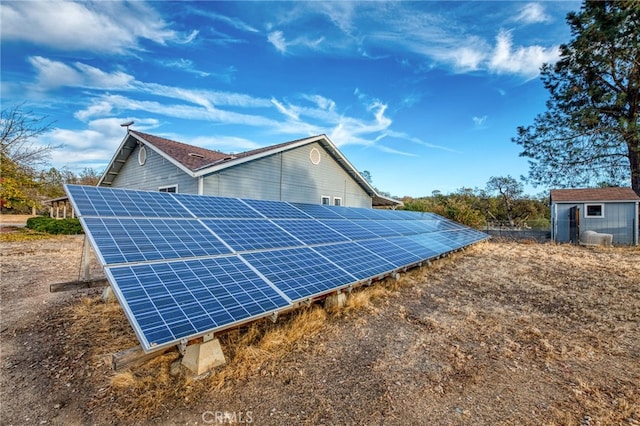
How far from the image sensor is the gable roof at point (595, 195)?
54.0 feet

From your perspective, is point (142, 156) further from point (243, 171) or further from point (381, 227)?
point (381, 227)

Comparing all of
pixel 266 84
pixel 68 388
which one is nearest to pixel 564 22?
pixel 266 84

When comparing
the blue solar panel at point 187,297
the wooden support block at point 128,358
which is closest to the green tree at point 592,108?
the blue solar panel at point 187,297

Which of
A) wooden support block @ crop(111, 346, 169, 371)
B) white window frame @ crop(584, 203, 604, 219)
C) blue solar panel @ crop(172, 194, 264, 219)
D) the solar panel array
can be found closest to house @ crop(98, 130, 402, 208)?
blue solar panel @ crop(172, 194, 264, 219)

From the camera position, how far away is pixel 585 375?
3.11m

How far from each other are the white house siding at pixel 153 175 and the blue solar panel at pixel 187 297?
8.40 m

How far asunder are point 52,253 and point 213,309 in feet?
42.5

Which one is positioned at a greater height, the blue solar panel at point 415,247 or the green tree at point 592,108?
the green tree at point 592,108

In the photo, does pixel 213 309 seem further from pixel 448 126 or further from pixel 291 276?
pixel 448 126

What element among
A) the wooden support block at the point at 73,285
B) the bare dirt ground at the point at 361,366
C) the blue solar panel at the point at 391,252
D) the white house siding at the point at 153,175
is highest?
the white house siding at the point at 153,175

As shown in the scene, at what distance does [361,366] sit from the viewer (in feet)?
10.9

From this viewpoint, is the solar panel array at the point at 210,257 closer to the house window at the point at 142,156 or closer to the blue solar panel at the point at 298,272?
the blue solar panel at the point at 298,272

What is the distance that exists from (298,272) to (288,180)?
10.2 meters

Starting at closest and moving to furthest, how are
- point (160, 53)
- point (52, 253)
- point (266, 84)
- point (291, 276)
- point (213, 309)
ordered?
point (213, 309)
point (291, 276)
point (52, 253)
point (160, 53)
point (266, 84)
